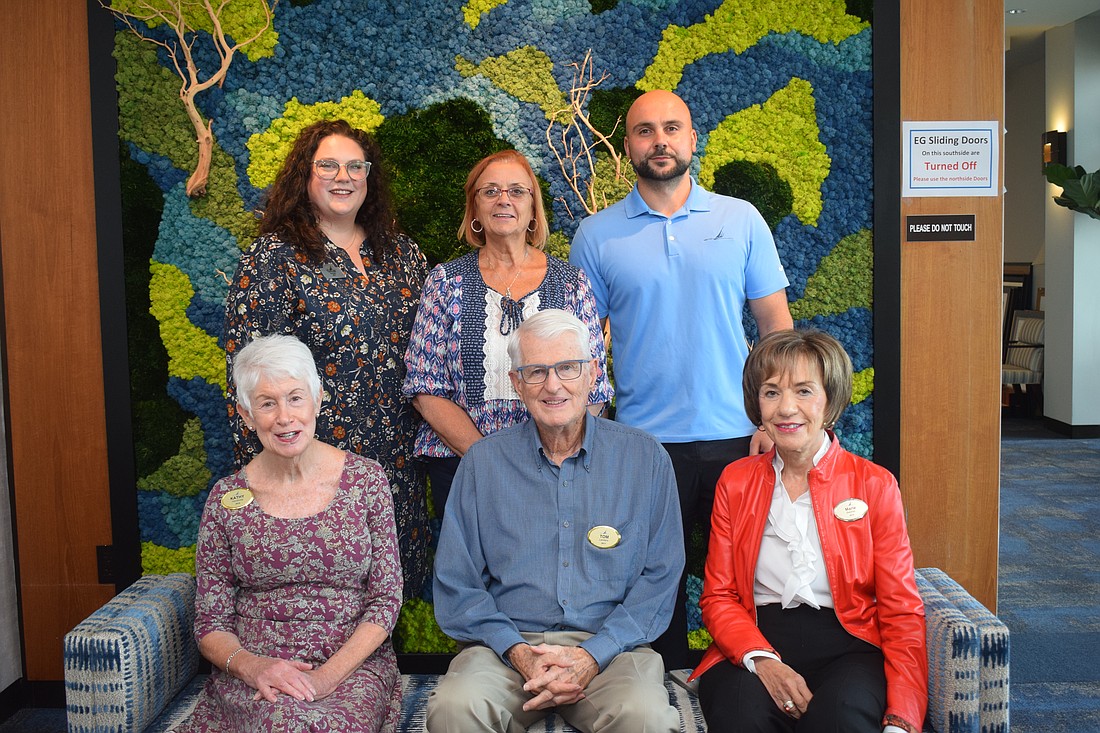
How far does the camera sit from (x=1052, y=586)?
14.2 ft

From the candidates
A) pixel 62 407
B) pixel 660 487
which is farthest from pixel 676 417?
pixel 62 407

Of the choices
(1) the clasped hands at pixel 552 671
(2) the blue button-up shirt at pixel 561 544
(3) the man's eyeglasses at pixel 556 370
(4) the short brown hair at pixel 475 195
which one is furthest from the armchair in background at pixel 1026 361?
(1) the clasped hands at pixel 552 671

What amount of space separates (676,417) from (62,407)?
2186 millimetres

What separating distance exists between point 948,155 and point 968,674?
188cm

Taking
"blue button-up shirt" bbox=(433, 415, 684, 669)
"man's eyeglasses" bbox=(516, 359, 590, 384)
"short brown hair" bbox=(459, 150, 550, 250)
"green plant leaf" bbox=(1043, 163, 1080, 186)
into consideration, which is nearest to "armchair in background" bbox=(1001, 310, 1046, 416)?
"green plant leaf" bbox=(1043, 163, 1080, 186)

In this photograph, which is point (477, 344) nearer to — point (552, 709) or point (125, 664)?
point (552, 709)

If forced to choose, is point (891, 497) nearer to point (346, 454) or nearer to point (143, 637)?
point (346, 454)

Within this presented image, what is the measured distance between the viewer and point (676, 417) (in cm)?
260

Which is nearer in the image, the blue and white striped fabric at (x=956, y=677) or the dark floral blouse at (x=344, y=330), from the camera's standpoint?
the blue and white striped fabric at (x=956, y=677)

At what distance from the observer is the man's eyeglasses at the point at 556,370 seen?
208 cm

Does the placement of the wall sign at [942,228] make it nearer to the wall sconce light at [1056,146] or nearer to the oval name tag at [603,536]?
the oval name tag at [603,536]

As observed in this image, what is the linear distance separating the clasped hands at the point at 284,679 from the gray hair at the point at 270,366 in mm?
575

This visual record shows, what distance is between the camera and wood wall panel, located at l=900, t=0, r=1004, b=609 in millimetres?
3111

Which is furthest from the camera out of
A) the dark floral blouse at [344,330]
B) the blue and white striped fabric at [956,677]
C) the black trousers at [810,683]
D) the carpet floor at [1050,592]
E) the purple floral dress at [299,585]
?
the carpet floor at [1050,592]
